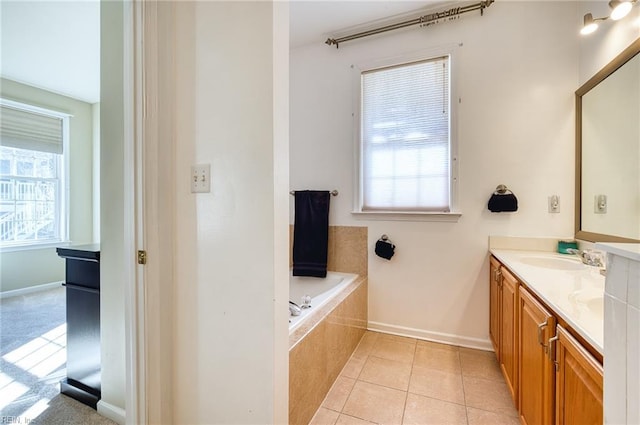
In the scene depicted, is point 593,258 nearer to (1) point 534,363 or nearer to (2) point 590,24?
(1) point 534,363

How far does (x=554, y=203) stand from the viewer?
201 cm

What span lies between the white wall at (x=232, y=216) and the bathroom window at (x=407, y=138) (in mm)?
1572

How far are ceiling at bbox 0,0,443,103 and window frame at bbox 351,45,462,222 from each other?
1.12 ft

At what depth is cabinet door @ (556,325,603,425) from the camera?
714 mm

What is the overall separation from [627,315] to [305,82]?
9.09 feet

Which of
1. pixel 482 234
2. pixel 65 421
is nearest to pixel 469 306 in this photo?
pixel 482 234

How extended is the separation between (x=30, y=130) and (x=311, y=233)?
4.01 m

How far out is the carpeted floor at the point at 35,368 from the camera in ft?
4.76

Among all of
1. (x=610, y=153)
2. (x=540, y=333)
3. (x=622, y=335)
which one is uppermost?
(x=610, y=153)

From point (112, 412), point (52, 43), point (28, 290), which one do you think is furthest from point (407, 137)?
point (28, 290)

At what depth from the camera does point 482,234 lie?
2.18 metres

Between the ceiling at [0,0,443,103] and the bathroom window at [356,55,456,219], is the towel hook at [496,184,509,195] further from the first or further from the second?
the ceiling at [0,0,443,103]

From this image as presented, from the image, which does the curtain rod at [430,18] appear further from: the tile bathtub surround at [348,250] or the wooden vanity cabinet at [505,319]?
the wooden vanity cabinet at [505,319]

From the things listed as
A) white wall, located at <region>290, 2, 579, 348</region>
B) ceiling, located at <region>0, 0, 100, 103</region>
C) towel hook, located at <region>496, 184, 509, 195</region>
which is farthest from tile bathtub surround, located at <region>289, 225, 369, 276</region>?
ceiling, located at <region>0, 0, 100, 103</region>
